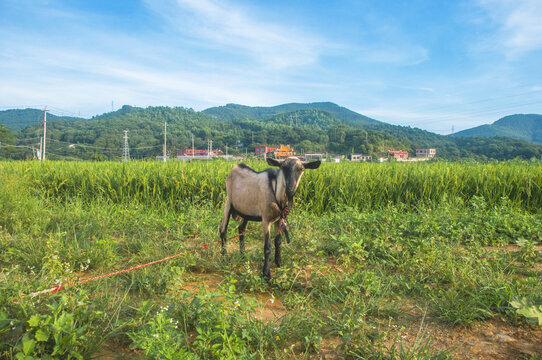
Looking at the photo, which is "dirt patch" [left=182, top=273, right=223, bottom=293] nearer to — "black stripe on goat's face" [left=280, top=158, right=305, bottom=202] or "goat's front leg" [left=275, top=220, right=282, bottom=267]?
"goat's front leg" [left=275, top=220, right=282, bottom=267]

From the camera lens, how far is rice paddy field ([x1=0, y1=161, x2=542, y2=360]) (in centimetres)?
233

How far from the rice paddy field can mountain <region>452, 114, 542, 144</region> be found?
418ft

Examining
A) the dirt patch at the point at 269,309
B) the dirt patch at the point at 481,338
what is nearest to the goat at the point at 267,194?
the dirt patch at the point at 269,309

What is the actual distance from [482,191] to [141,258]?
325 inches

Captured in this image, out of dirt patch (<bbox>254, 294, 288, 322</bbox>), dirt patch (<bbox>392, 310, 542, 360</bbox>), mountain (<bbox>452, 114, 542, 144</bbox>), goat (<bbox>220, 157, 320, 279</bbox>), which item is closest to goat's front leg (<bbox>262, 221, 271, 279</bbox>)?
goat (<bbox>220, 157, 320, 279</bbox>)

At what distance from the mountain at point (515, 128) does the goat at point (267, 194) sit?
130649 mm

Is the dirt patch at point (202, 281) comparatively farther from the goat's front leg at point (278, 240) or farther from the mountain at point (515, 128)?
the mountain at point (515, 128)

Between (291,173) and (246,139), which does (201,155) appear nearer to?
(246,139)

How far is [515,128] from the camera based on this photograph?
401ft

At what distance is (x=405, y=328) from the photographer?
8.98ft

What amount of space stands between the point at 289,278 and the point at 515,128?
156m

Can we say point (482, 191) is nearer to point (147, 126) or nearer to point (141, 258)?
point (141, 258)

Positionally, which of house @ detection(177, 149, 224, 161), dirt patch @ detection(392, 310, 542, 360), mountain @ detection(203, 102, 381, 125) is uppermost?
mountain @ detection(203, 102, 381, 125)

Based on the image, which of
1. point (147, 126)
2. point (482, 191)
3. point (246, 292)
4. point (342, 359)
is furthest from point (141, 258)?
point (147, 126)
